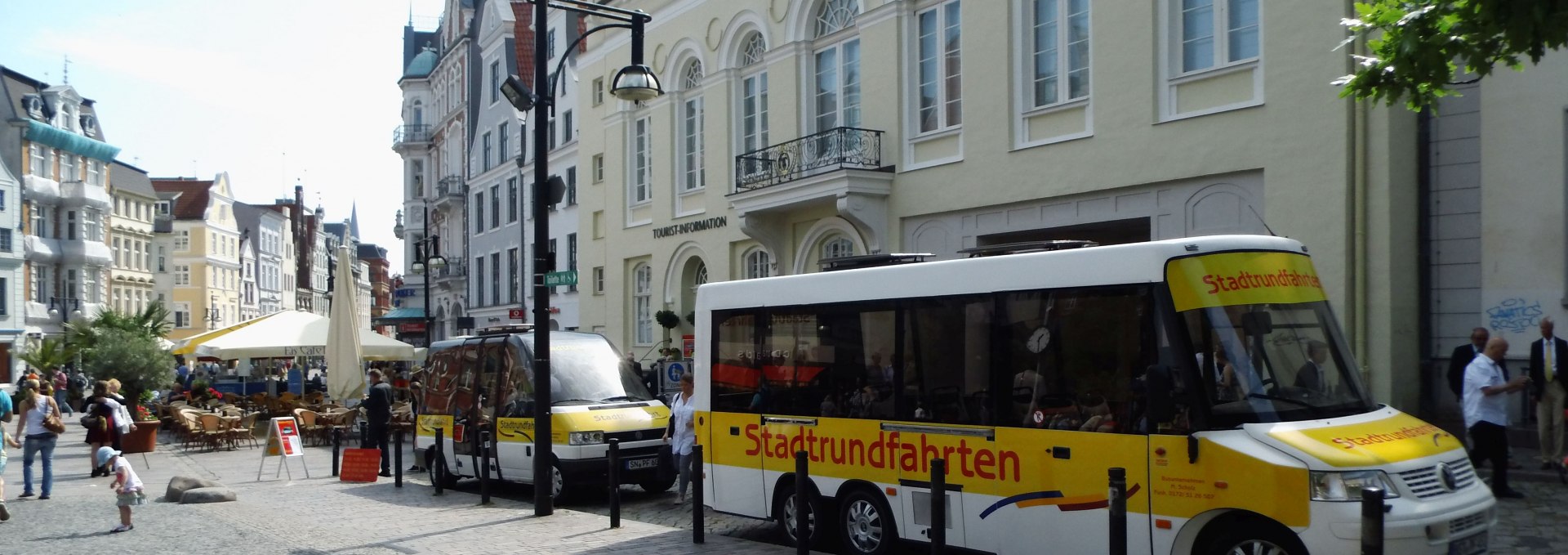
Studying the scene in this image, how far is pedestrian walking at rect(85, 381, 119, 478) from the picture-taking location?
17.6 m

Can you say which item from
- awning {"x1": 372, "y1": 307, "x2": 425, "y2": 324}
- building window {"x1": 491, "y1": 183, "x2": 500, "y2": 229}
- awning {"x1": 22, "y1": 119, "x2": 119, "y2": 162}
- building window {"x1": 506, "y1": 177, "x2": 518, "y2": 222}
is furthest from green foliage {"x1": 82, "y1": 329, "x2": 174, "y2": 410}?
awning {"x1": 22, "y1": 119, "x2": 119, "y2": 162}

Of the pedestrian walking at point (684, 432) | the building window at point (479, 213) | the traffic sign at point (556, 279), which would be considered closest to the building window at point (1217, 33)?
the pedestrian walking at point (684, 432)

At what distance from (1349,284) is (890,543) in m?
8.75

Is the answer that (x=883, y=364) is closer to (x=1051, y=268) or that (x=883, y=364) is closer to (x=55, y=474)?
(x=1051, y=268)

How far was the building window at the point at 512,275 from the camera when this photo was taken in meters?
49.4

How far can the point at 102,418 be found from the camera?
17.6 m

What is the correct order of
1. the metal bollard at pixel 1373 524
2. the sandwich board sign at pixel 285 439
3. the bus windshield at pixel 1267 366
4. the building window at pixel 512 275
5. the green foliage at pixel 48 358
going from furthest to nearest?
the building window at pixel 512 275
the green foliage at pixel 48 358
the sandwich board sign at pixel 285 439
the bus windshield at pixel 1267 366
the metal bollard at pixel 1373 524

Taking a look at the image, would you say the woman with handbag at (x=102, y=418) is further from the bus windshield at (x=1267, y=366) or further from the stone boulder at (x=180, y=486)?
the bus windshield at (x=1267, y=366)

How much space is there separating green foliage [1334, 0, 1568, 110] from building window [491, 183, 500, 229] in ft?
152

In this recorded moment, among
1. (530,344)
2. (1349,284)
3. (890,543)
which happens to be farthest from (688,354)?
(890,543)

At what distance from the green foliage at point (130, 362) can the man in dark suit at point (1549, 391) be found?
2664 centimetres

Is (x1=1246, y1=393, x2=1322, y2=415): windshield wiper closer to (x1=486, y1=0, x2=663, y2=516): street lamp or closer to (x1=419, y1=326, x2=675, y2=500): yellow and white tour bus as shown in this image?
(x1=486, y1=0, x2=663, y2=516): street lamp

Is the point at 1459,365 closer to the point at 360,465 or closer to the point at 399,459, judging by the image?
the point at 399,459

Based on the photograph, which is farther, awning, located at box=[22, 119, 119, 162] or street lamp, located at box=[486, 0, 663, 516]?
awning, located at box=[22, 119, 119, 162]
